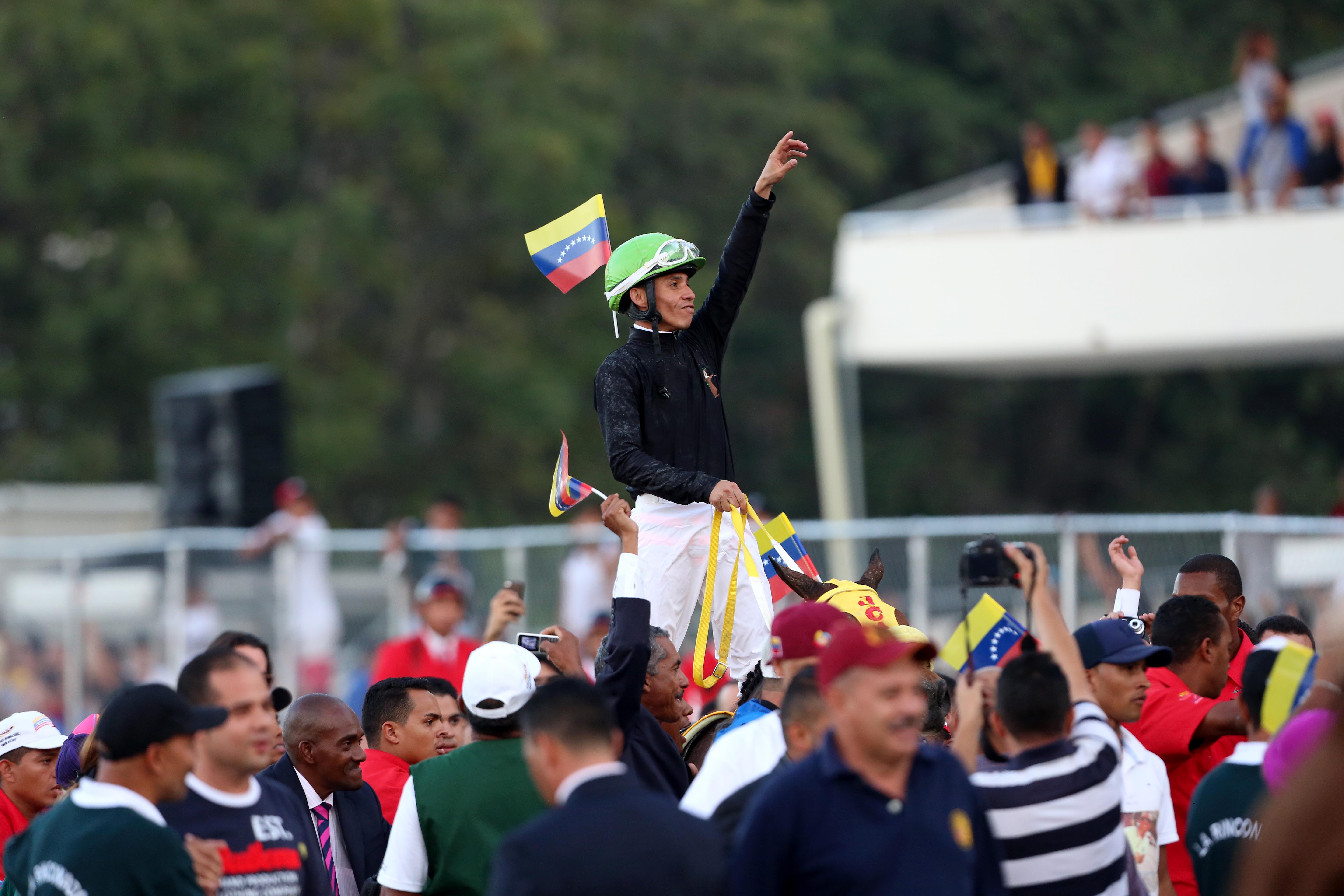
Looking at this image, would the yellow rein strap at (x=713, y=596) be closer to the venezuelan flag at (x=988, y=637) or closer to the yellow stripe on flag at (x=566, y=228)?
the yellow stripe on flag at (x=566, y=228)

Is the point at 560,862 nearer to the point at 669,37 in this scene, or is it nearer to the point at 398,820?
the point at 398,820

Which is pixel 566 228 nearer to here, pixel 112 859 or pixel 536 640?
pixel 536 640

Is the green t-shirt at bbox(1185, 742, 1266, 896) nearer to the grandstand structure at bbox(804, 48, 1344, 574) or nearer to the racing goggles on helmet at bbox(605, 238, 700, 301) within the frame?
the racing goggles on helmet at bbox(605, 238, 700, 301)

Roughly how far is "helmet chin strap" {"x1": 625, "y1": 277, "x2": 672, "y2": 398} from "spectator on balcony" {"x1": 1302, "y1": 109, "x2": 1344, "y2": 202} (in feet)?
41.7

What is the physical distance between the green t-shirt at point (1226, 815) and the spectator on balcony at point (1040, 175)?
14.9 meters

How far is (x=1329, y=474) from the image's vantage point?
1215 inches

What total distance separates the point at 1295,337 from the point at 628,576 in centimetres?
1390

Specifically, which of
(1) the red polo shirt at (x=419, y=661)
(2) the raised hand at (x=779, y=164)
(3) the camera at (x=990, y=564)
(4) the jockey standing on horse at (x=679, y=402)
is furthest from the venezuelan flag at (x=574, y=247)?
(1) the red polo shirt at (x=419, y=661)

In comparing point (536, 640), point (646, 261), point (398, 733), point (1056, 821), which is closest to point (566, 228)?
point (646, 261)

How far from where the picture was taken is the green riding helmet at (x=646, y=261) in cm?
735

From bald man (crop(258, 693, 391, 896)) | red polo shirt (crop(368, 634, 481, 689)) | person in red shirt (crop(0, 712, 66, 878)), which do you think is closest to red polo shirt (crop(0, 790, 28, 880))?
person in red shirt (crop(0, 712, 66, 878))

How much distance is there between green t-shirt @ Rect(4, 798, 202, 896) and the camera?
15.8ft

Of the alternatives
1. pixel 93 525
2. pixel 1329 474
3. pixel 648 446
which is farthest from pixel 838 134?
pixel 648 446

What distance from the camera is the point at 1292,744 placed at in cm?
495
